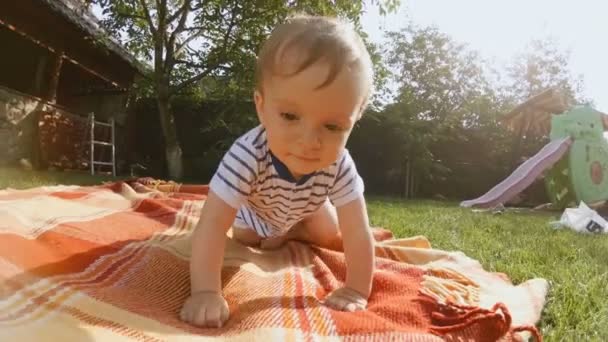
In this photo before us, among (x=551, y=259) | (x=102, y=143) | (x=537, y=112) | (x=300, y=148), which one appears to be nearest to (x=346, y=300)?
(x=300, y=148)

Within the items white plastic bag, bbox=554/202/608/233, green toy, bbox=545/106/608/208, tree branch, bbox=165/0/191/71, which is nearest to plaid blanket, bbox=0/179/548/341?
white plastic bag, bbox=554/202/608/233

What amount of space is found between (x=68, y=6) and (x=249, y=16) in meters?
3.28

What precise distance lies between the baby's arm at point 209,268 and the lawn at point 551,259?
0.89m

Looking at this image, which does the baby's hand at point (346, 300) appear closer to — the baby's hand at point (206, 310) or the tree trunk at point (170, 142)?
the baby's hand at point (206, 310)

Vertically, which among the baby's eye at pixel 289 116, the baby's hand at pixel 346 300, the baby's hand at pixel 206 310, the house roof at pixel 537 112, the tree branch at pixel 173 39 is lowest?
the baby's hand at pixel 346 300

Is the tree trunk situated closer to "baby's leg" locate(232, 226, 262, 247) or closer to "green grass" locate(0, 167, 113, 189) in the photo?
"green grass" locate(0, 167, 113, 189)

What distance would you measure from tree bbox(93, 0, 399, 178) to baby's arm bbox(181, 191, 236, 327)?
809 cm

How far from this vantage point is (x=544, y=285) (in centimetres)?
186

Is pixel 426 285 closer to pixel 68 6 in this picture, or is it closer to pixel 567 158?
pixel 567 158

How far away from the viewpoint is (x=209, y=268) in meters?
1.44

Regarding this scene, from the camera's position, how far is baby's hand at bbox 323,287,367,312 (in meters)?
1.46

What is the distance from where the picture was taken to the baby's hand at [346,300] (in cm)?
146

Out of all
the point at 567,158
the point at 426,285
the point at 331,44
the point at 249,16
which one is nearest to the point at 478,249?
the point at 426,285

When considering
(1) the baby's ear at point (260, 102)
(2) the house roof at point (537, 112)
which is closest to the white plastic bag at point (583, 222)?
(1) the baby's ear at point (260, 102)
